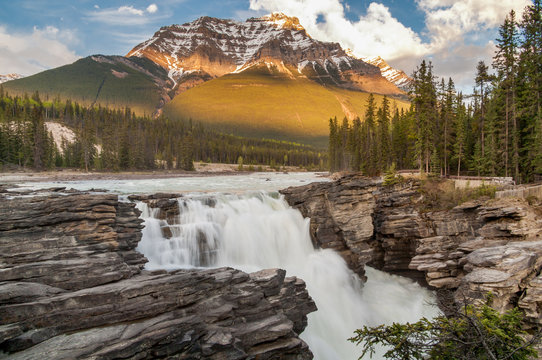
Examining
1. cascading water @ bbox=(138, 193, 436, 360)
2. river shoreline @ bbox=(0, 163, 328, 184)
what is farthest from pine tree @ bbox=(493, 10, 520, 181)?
river shoreline @ bbox=(0, 163, 328, 184)

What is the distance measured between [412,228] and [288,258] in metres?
11.9

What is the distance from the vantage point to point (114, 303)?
873cm

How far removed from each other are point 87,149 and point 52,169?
10.4m

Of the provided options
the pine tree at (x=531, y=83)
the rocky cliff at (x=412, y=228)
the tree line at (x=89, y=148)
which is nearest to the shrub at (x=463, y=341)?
the rocky cliff at (x=412, y=228)

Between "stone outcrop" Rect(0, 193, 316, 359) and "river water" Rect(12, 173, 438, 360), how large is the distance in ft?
10.5

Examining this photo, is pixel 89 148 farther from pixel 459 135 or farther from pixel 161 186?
pixel 459 135

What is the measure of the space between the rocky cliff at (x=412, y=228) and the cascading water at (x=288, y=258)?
151cm

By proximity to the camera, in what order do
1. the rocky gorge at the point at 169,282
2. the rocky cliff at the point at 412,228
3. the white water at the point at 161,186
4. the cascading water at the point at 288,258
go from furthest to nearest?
the white water at the point at 161,186
the rocky cliff at the point at 412,228
the cascading water at the point at 288,258
the rocky gorge at the point at 169,282

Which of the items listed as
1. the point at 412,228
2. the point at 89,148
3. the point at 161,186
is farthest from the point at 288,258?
the point at 89,148

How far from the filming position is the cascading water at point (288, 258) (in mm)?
16750

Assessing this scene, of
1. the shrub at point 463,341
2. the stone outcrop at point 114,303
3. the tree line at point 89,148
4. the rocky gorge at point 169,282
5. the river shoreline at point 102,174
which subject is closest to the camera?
the shrub at point 463,341

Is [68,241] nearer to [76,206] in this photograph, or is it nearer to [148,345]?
[76,206]

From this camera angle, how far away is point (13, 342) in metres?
6.95

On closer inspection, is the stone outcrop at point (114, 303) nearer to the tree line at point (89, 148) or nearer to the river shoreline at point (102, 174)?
the river shoreline at point (102, 174)
